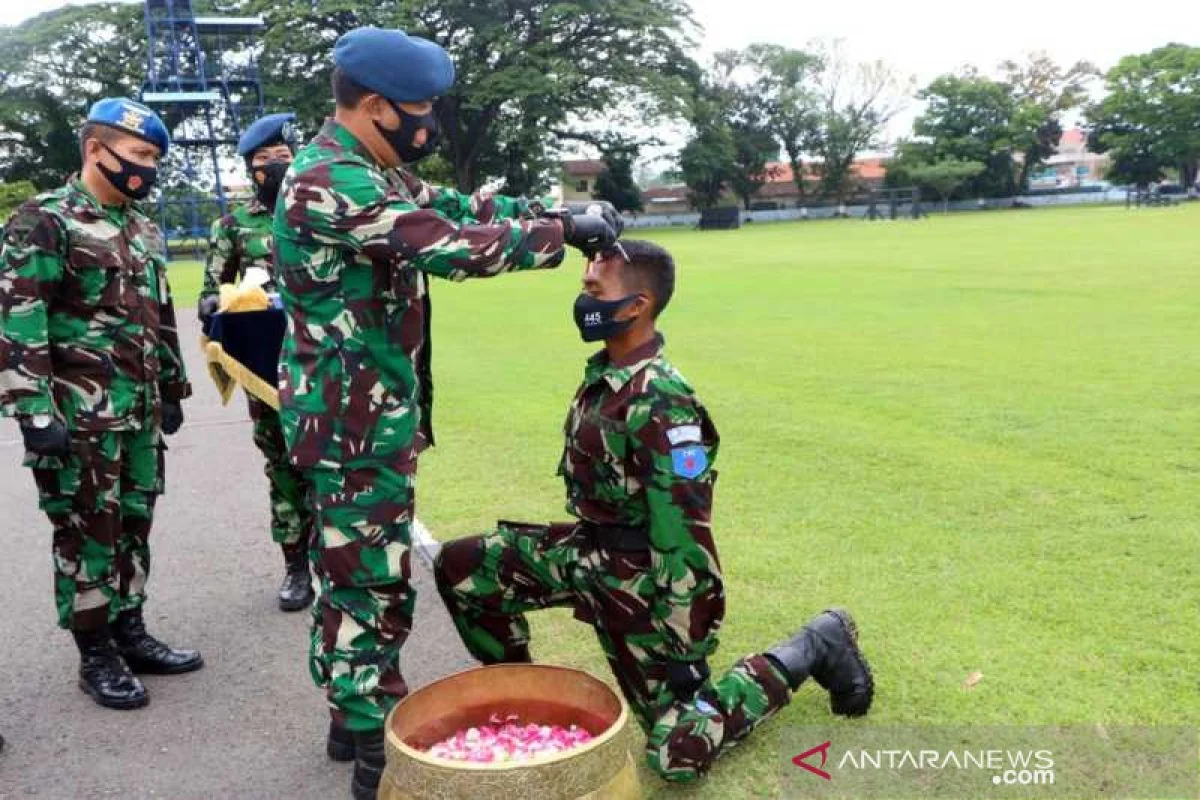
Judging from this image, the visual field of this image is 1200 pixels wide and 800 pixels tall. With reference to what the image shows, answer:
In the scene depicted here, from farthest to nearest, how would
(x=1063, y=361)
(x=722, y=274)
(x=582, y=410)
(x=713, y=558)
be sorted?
(x=722, y=274) → (x=1063, y=361) → (x=582, y=410) → (x=713, y=558)

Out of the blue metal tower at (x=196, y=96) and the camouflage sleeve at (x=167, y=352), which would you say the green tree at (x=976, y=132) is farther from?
the camouflage sleeve at (x=167, y=352)

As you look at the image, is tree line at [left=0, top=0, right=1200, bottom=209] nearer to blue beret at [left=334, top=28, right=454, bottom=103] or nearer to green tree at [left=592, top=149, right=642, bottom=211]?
green tree at [left=592, top=149, right=642, bottom=211]

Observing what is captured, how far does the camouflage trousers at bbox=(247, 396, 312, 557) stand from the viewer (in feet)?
16.1

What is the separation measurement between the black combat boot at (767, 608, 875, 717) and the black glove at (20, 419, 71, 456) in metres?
2.61

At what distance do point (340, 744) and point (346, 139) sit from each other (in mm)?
1934

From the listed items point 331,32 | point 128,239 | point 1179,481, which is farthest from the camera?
point 331,32

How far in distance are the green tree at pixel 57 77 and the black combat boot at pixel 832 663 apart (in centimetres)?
4902

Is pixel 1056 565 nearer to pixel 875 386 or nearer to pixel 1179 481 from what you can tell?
pixel 1179 481

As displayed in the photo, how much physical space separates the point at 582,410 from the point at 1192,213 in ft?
148

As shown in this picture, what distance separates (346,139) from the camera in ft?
10.3

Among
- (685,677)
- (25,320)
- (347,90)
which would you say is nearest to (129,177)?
(25,320)

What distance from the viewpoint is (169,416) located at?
15.1 ft

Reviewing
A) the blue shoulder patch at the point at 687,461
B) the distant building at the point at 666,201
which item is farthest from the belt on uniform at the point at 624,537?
the distant building at the point at 666,201

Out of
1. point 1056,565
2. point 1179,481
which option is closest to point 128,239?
point 1056,565
